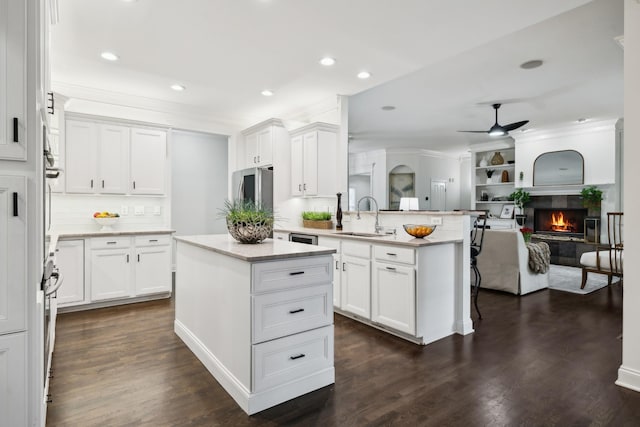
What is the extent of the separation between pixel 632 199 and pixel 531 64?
2454 millimetres

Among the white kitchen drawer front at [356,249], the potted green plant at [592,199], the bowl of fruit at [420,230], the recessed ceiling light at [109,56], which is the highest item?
the recessed ceiling light at [109,56]

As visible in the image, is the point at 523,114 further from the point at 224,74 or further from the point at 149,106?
the point at 149,106

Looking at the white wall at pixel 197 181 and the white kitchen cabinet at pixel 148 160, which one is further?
the white wall at pixel 197 181

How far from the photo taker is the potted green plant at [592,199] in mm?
6832

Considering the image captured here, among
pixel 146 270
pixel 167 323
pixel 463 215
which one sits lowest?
pixel 167 323

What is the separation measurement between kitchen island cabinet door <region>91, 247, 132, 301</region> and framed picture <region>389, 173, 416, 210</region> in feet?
24.5

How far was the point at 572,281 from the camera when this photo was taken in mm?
5500

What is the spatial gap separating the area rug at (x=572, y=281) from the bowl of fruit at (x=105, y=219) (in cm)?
599

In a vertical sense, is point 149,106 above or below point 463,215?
above

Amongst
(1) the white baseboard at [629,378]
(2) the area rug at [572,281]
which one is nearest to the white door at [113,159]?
(1) the white baseboard at [629,378]

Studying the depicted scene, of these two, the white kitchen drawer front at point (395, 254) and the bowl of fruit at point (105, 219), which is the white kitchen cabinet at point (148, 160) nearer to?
the bowl of fruit at point (105, 219)

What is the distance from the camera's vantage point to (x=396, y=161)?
10477 mm

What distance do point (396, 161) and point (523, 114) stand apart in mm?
4404

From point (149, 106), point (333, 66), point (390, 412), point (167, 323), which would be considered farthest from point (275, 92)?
point (390, 412)
